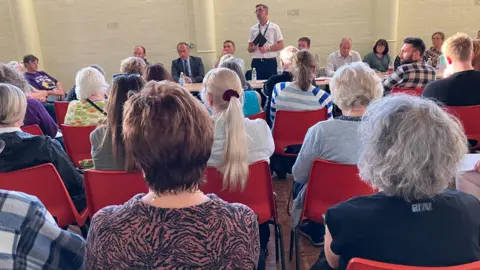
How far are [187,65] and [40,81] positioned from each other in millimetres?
2262

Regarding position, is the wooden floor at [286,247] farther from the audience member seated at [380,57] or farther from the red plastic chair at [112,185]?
the audience member seated at [380,57]

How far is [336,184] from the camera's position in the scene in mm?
1858

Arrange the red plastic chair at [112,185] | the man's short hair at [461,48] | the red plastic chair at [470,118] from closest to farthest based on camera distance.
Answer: the red plastic chair at [112,185] → the red plastic chair at [470,118] → the man's short hair at [461,48]

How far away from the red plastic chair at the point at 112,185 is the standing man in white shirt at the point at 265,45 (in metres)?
4.74

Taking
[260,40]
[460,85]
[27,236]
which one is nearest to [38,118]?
[27,236]

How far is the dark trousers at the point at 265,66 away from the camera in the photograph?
6.34m

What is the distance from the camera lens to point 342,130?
1986mm

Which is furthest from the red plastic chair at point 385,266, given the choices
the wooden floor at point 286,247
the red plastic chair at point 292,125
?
the red plastic chair at point 292,125

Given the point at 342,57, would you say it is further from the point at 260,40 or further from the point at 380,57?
the point at 260,40

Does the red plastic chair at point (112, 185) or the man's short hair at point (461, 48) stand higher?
the man's short hair at point (461, 48)

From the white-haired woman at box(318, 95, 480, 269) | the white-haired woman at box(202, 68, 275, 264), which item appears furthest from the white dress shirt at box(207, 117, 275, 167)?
the white-haired woman at box(318, 95, 480, 269)

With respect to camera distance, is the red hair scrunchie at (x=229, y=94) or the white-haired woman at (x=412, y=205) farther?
the red hair scrunchie at (x=229, y=94)

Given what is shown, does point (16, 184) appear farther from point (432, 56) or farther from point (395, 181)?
point (432, 56)

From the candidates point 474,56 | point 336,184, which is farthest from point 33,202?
point 474,56
